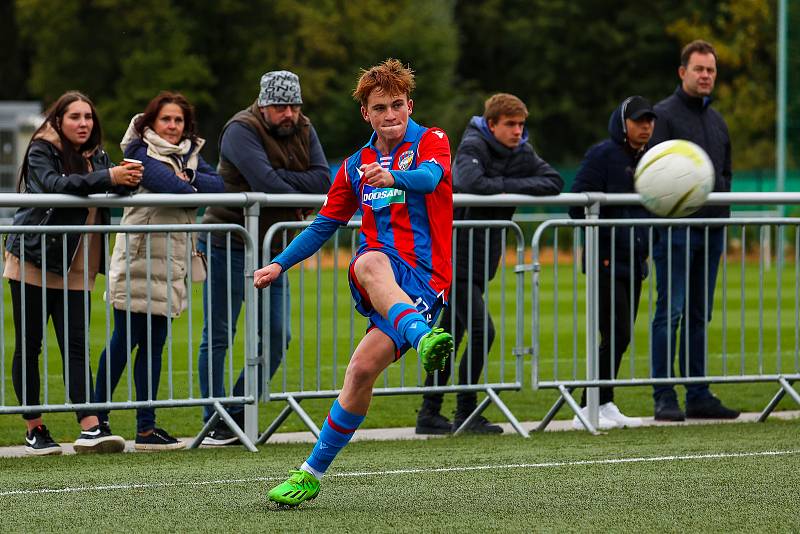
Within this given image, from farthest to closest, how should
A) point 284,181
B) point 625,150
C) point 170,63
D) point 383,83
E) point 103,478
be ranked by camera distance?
1. point 170,63
2. point 625,150
3. point 284,181
4. point 103,478
5. point 383,83

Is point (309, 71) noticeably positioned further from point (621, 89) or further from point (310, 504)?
point (310, 504)

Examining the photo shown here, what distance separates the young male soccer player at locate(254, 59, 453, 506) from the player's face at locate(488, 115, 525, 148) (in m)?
3.09

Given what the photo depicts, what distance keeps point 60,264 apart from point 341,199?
94.9 inches

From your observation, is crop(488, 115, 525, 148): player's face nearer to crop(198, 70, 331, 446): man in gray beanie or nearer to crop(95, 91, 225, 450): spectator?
crop(198, 70, 331, 446): man in gray beanie

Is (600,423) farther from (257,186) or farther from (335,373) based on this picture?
(257,186)

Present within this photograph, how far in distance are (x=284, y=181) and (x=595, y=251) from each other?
211 centimetres

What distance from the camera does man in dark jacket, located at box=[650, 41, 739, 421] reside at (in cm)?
1024

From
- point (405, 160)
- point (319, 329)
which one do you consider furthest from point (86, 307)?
point (405, 160)

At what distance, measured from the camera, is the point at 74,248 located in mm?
8734

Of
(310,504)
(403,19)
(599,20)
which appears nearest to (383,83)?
(310,504)

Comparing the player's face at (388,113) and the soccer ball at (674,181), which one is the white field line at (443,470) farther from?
the player's face at (388,113)

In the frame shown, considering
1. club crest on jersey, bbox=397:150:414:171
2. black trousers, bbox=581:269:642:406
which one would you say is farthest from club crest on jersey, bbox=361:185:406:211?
black trousers, bbox=581:269:642:406

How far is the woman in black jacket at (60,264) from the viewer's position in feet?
28.2

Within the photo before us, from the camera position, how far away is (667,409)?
10.2 meters
